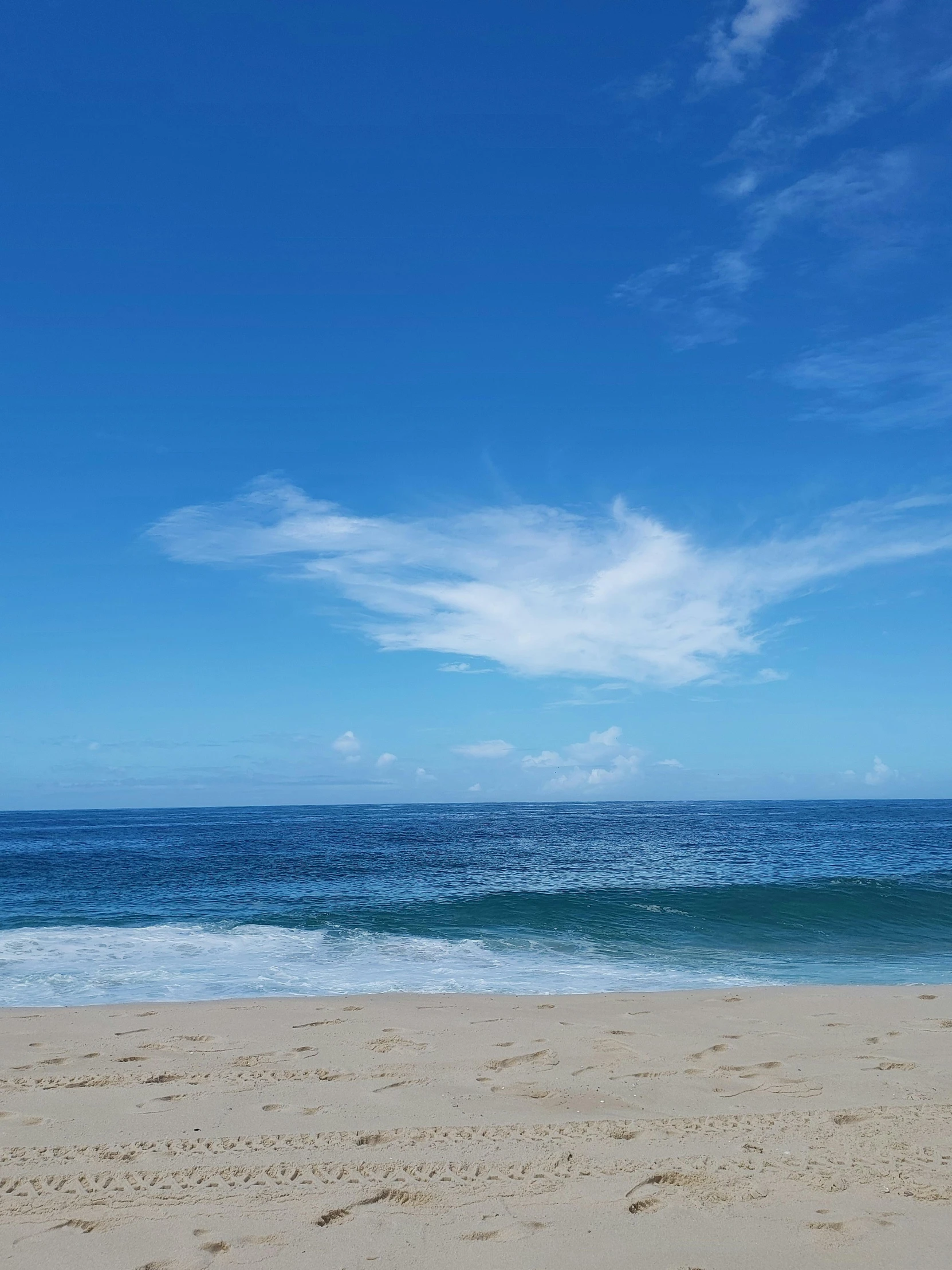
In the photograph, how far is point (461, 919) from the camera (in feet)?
73.3

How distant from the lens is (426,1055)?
29.7 ft

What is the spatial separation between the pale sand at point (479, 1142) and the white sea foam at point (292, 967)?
2976 millimetres

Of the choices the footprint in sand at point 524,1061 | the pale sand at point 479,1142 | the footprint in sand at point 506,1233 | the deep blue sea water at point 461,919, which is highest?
the footprint in sand at point 506,1233

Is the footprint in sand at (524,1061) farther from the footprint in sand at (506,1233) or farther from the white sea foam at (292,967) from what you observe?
the white sea foam at (292,967)

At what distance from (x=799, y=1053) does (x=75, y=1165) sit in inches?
301

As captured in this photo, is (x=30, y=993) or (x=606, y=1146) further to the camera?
(x=30, y=993)

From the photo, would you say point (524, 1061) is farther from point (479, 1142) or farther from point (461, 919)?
point (461, 919)

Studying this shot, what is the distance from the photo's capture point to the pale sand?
4957mm

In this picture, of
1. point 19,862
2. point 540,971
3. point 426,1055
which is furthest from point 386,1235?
point 19,862

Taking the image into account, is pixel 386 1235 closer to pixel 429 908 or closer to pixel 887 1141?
pixel 887 1141

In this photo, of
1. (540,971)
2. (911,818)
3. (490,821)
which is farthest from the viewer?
(490,821)

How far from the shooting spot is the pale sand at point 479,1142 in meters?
4.96

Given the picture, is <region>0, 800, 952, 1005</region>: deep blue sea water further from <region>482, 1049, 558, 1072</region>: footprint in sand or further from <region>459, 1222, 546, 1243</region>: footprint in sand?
<region>459, 1222, 546, 1243</region>: footprint in sand

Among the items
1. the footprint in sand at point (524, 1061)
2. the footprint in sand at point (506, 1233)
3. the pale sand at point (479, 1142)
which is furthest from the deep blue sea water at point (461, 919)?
the footprint in sand at point (506, 1233)
